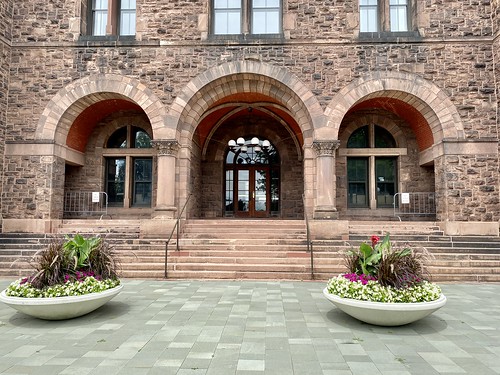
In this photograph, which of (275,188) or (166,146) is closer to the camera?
(166,146)

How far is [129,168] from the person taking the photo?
13930 millimetres

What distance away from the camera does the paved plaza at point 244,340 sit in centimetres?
347

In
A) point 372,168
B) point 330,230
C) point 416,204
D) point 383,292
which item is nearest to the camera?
point 383,292

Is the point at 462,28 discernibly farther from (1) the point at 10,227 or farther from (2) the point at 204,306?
(1) the point at 10,227

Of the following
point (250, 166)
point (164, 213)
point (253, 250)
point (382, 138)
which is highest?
point (382, 138)

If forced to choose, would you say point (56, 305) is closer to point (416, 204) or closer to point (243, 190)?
point (243, 190)

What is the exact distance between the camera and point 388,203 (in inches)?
542

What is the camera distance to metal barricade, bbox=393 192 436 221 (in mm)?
12656

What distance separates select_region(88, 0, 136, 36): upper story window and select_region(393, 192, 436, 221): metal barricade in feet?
37.5

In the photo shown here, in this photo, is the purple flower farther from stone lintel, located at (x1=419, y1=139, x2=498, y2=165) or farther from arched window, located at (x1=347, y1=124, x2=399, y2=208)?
arched window, located at (x1=347, y1=124, x2=399, y2=208)

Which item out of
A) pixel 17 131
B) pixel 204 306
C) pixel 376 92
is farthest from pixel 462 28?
pixel 17 131

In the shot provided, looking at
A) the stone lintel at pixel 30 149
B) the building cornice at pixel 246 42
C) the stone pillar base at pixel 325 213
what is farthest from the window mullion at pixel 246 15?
the stone lintel at pixel 30 149

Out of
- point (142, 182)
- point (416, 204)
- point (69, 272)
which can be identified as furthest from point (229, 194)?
point (69, 272)

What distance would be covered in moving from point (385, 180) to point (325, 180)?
398 cm
